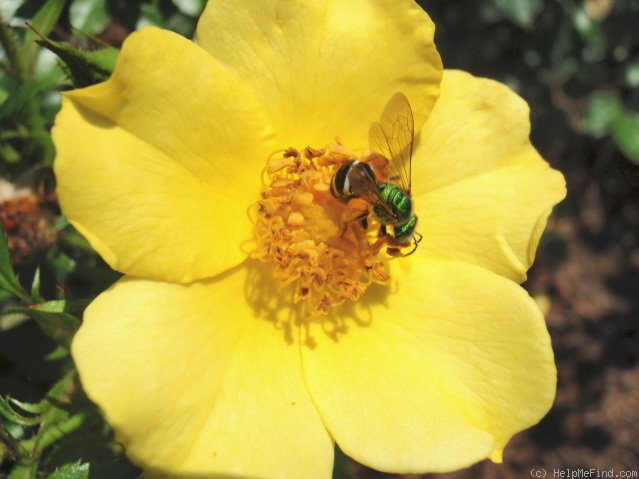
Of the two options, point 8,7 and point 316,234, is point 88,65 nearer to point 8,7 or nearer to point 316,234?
point 8,7

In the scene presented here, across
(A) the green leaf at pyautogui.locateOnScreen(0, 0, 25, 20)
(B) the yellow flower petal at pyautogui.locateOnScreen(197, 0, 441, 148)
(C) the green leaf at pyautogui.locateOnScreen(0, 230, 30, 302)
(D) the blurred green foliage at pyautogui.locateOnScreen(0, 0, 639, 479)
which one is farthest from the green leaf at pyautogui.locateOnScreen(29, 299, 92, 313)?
(A) the green leaf at pyautogui.locateOnScreen(0, 0, 25, 20)

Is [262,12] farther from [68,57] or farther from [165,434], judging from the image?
[165,434]

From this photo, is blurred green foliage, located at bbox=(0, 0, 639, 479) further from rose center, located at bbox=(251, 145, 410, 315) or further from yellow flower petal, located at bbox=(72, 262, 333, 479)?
rose center, located at bbox=(251, 145, 410, 315)

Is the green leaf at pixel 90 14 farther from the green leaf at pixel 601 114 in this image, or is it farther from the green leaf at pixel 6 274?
the green leaf at pixel 601 114

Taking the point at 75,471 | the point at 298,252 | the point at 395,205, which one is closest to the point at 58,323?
the point at 75,471

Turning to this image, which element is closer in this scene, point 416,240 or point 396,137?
point 396,137

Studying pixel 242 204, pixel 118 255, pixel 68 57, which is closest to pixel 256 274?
pixel 242 204

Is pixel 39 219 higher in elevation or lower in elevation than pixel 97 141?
lower
